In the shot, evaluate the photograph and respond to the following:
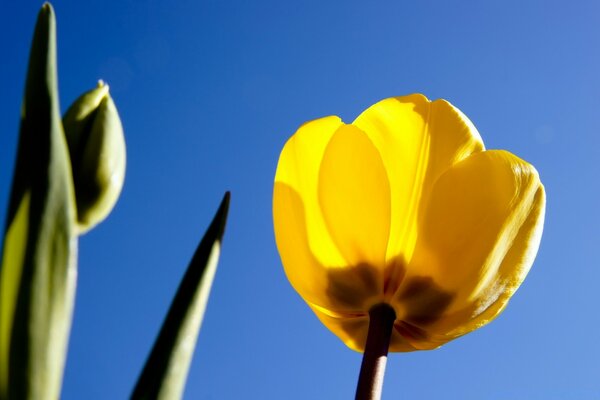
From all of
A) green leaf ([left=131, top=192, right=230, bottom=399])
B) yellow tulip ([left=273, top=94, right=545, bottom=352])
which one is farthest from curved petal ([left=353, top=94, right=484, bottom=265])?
green leaf ([left=131, top=192, right=230, bottom=399])

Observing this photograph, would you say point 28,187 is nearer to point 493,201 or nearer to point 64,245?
point 64,245

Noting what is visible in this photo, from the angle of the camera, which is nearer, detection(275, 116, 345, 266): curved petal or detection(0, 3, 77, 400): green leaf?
detection(0, 3, 77, 400): green leaf

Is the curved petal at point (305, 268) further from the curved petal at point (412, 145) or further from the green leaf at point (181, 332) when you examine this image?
the green leaf at point (181, 332)

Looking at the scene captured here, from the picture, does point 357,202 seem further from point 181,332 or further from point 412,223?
point 181,332

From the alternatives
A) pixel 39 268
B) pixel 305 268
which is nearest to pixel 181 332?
pixel 39 268

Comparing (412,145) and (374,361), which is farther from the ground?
(412,145)

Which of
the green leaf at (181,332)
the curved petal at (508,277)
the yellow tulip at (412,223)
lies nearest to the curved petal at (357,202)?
the yellow tulip at (412,223)

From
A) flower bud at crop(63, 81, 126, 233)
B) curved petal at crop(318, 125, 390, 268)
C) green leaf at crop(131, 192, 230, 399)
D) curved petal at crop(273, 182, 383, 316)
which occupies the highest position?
curved petal at crop(318, 125, 390, 268)

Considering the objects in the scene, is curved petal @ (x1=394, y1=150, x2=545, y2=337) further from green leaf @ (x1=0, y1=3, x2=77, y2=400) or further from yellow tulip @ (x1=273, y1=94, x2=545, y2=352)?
green leaf @ (x1=0, y1=3, x2=77, y2=400)
